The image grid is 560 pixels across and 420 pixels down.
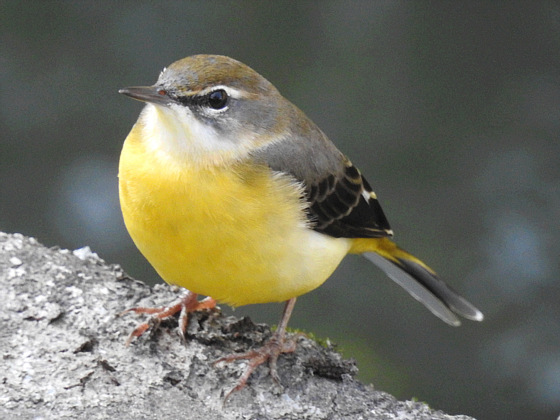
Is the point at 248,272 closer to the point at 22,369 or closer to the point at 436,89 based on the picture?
the point at 22,369

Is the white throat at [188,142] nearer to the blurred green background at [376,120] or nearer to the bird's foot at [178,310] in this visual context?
the bird's foot at [178,310]

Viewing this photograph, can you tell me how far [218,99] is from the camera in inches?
184

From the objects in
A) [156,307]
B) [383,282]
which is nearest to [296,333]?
[156,307]

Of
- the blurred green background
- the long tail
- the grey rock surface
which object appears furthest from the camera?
the blurred green background

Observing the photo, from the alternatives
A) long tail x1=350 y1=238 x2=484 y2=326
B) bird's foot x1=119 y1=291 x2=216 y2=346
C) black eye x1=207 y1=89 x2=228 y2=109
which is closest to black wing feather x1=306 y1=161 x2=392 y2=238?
long tail x1=350 y1=238 x2=484 y2=326

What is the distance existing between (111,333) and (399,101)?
2.67m

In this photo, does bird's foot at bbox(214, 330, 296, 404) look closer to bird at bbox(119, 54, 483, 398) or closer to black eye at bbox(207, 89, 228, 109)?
bird at bbox(119, 54, 483, 398)

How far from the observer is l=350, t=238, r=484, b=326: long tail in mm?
6023

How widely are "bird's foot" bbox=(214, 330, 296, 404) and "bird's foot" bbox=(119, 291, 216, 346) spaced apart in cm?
34

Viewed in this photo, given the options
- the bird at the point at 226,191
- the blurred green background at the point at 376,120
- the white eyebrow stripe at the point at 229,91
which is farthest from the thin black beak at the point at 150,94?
the blurred green background at the point at 376,120

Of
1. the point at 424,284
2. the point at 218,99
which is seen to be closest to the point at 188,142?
the point at 218,99

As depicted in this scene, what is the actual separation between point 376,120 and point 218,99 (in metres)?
2.14

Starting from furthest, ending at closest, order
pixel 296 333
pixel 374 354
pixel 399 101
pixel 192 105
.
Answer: pixel 399 101, pixel 374 354, pixel 296 333, pixel 192 105

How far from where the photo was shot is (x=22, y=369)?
4.66 m
